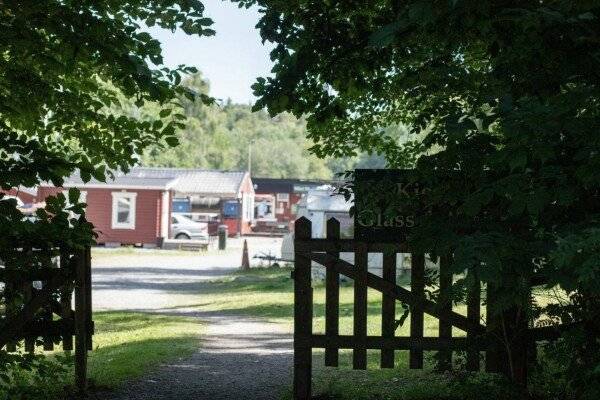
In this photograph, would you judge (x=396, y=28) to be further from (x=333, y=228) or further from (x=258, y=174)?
(x=258, y=174)

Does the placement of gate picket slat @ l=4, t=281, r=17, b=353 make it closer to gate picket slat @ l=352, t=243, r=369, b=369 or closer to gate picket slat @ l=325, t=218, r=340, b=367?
gate picket slat @ l=325, t=218, r=340, b=367

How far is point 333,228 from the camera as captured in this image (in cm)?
705

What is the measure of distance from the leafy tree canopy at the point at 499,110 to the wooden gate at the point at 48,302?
2177 mm

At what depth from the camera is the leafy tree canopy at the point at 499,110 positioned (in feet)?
13.9

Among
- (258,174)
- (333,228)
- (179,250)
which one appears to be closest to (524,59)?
(333,228)

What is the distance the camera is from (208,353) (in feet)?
36.7

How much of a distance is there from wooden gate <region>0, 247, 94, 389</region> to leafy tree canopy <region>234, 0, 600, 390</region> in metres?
2.18

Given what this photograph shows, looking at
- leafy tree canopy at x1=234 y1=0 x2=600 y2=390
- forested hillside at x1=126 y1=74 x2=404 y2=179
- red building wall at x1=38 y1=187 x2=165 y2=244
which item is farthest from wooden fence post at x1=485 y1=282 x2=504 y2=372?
forested hillside at x1=126 y1=74 x2=404 y2=179

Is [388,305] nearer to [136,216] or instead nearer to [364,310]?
[364,310]

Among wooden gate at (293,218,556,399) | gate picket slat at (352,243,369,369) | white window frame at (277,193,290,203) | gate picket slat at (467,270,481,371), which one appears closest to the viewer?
gate picket slat at (467,270,481,371)

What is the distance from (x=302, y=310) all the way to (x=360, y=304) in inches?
18.7

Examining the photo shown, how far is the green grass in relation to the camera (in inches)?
362

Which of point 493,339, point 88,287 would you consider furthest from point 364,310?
point 88,287

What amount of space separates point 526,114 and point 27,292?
15.7 ft
